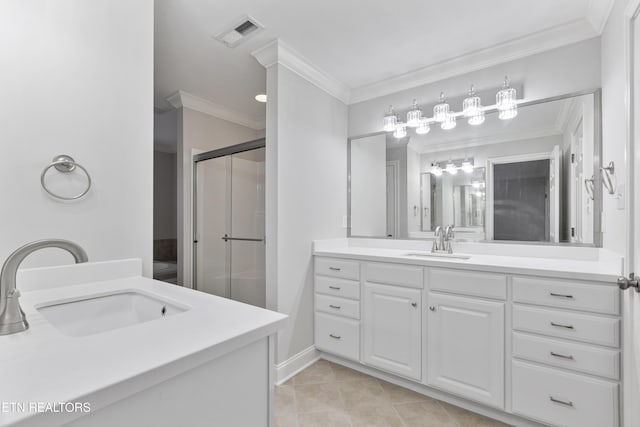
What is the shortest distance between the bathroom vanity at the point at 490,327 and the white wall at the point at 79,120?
1.43m

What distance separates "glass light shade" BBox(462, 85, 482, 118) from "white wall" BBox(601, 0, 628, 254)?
0.69 m

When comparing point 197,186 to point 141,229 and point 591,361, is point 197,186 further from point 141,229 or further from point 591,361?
point 591,361

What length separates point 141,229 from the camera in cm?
154

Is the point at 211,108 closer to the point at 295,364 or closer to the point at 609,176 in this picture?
the point at 295,364

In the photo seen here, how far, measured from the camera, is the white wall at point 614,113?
4.63 feet

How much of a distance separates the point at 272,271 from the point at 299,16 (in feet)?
5.55

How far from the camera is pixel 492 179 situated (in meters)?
2.32

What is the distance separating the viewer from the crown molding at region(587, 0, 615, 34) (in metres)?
1.65

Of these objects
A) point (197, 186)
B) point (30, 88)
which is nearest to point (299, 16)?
point (30, 88)

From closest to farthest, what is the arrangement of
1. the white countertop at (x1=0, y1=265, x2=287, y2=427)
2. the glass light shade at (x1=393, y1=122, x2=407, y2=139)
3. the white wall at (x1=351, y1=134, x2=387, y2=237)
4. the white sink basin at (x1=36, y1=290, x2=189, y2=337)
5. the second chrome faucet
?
1. the white countertop at (x1=0, y1=265, x2=287, y2=427)
2. the white sink basin at (x1=36, y1=290, x2=189, y2=337)
3. the second chrome faucet
4. the glass light shade at (x1=393, y1=122, x2=407, y2=139)
5. the white wall at (x1=351, y1=134, x2=387, y2=237)

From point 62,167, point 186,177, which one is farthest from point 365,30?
point 186,177

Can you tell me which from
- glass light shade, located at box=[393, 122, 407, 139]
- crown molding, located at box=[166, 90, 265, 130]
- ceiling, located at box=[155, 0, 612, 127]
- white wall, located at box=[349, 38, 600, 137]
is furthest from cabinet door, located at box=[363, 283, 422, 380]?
crown molding, located at box=[166, 90, 265, 130]

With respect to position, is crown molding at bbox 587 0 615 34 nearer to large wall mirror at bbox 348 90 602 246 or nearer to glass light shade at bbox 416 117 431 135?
large wall mirror at bbox 348 90 602 246

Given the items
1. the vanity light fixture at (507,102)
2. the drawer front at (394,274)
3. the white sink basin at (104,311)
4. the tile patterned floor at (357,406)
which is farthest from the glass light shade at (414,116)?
the white sink basin at (104,311)
